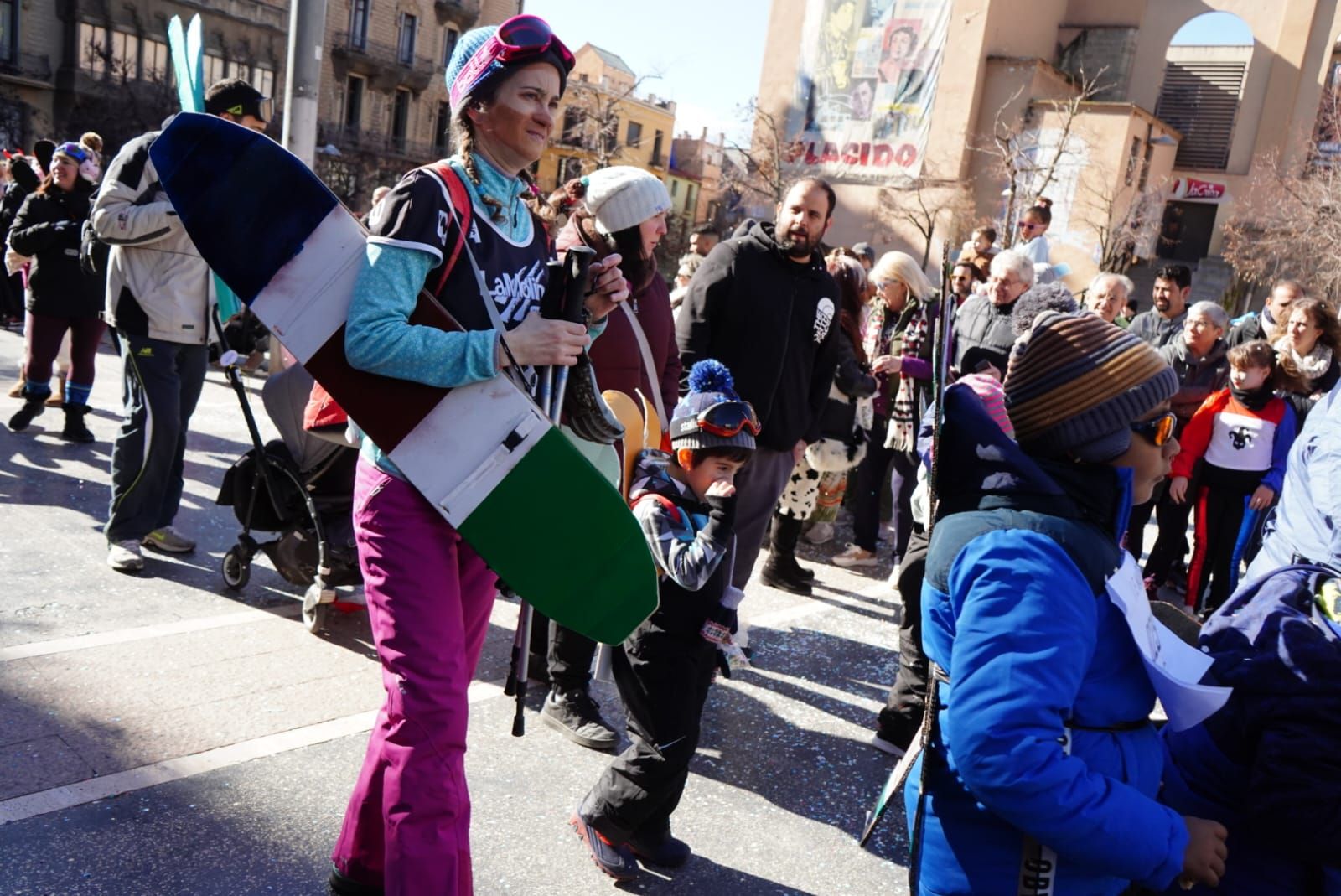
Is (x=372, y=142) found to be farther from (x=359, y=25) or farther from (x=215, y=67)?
(x=215, y=67)

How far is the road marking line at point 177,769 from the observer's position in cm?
272

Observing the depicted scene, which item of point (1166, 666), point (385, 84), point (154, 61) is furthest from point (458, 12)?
point (1166, 666)

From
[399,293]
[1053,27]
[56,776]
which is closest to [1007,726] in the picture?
[399,293]

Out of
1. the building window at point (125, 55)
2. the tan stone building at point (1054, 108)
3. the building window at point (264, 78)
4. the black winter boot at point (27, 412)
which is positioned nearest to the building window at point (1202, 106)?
the tan stone building at point (1054, 108)

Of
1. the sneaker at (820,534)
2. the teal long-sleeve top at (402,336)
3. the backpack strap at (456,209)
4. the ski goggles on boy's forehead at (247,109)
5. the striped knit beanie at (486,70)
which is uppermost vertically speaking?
the striped knit beanie at (486,70)

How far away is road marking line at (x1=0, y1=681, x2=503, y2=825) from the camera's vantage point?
8.91ft

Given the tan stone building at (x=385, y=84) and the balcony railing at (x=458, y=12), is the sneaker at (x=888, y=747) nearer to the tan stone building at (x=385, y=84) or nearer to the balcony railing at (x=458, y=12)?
the tan stone building at (x=385, y=84)

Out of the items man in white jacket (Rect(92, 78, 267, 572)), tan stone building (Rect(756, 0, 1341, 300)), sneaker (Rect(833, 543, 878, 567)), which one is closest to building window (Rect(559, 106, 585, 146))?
tan stone building (Rect(756, 0, 1341, 300))

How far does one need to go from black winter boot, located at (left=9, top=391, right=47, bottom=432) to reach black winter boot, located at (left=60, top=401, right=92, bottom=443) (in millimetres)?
277

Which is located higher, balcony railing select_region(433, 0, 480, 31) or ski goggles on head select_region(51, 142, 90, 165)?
balcony railing select_region(433, 0, 480, 31)

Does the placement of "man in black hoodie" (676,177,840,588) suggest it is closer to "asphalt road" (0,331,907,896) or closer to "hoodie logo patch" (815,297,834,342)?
"hoodie logo patch" (815,297,834,342)

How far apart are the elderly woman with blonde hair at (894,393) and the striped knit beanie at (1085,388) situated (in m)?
3.94

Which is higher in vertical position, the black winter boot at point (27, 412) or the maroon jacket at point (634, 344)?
the maroon jacket at point (634, 344)

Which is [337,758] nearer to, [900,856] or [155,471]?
[900,856]
